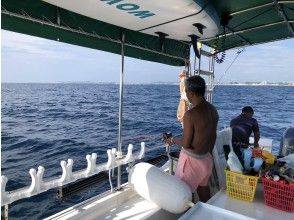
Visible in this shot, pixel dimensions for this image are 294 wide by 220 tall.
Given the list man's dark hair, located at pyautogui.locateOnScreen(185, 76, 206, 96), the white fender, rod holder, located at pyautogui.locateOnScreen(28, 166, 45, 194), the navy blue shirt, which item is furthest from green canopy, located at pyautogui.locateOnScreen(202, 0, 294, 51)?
rod holder, located at pyautogui.locateOnScreen(28, 166, 45, 194)

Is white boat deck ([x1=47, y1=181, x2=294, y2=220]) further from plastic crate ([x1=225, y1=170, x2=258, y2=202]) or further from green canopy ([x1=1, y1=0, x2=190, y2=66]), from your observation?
green canopy ([x1=1, y1=0, x2=190, y2=66])

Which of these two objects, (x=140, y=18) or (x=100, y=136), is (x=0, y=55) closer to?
(x=140, y=18)

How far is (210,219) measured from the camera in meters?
1.79

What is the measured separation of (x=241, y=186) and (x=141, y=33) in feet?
8.00

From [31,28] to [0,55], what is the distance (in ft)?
6.76

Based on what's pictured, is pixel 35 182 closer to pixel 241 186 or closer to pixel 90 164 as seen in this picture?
pixel 90 164

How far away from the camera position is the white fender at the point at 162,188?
250 cm

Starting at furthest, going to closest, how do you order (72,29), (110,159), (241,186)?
1. (110,159)
2. (72,29)
3. (241,186)

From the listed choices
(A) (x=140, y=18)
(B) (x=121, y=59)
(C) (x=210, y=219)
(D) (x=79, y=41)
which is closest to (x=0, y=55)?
(C) (x=210, y=219)

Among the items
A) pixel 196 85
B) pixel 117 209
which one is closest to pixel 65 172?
pixel 117 209

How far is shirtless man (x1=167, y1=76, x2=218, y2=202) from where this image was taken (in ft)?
8.93

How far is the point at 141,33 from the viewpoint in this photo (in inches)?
154

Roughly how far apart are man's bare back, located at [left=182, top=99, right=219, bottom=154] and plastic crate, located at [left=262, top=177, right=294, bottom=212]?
0.73 m

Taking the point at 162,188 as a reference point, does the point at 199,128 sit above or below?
above
